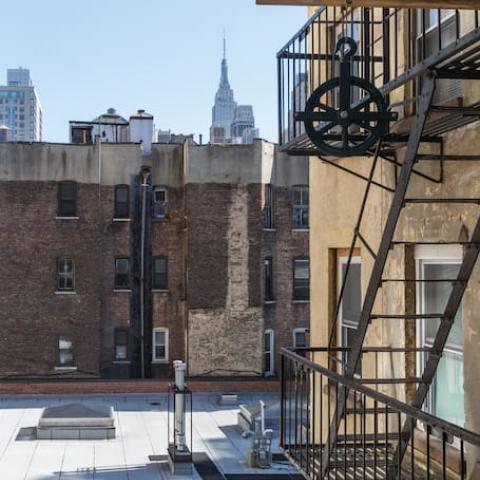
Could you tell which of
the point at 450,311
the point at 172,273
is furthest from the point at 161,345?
the point at 450,311

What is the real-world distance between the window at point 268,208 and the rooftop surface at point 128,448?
9.23 m

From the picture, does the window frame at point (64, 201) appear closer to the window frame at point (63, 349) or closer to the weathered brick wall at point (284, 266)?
the window frame at point (63, 349)

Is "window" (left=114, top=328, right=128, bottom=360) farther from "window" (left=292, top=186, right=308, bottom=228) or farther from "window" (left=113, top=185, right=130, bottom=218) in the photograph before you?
"window" (left=292, top=186, right=308, bottom=228)

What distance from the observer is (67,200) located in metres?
36.8

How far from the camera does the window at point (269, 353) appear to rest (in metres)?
37.3

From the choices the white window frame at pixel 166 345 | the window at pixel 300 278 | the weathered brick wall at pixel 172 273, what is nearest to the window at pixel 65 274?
the weathered brick wall at pixel 172 273

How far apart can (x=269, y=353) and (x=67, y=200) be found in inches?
439

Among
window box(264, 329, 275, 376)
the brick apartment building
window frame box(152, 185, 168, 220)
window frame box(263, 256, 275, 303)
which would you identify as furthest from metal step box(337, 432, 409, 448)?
window frame box(152, 185, 168, 220)

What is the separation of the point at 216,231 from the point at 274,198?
3.27 meters

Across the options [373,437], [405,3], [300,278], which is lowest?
[373,437]

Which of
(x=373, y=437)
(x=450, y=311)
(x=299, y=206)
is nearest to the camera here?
(x=450, y=311)

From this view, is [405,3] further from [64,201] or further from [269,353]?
[269,353]

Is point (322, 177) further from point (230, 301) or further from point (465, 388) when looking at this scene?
point (230, 301)

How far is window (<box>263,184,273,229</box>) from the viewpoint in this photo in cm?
3753
